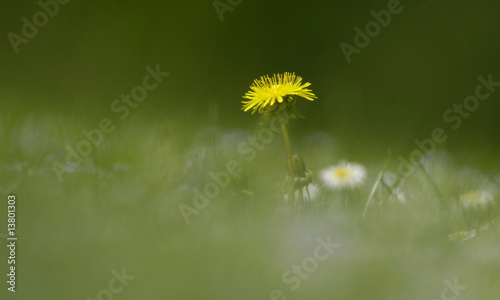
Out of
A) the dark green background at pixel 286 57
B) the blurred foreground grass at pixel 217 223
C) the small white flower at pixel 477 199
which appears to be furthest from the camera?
the dark green background at pixel 286 57

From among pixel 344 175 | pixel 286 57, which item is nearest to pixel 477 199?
pixel 344 175

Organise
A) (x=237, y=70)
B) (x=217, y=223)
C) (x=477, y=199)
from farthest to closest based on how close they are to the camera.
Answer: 1. (x=237, y=70)
2. (x=477, y=199)
3. (x=217, y=223)

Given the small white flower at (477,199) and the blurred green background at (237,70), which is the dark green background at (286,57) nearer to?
the blurred green background at (237,70)

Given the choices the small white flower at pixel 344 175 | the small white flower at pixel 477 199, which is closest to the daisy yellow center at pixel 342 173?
the small white flower at pixel 344 175

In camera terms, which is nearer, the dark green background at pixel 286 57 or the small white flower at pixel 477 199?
the small white flower at pixel 477 199

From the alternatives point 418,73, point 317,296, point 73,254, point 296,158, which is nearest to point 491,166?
point 418,73

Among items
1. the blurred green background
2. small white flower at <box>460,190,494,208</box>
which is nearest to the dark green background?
the blurred green background

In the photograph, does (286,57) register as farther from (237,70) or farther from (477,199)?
(477,199)

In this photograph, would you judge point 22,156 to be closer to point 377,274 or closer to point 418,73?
point 377,274

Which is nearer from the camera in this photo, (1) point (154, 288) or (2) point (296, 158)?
(1) point (154, 288)
